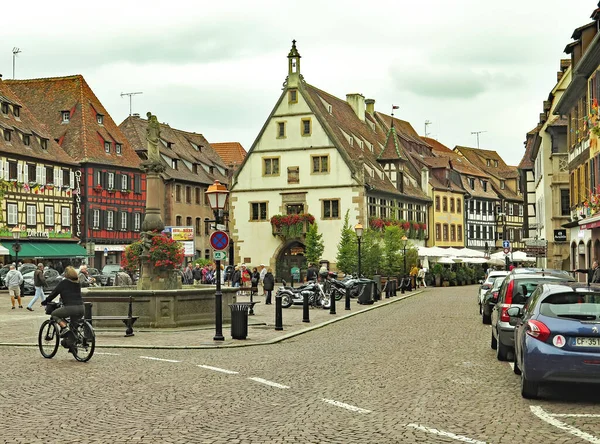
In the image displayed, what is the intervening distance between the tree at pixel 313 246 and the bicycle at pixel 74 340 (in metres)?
45.1

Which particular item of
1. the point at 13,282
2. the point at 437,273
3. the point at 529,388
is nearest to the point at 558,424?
the point at 529,388

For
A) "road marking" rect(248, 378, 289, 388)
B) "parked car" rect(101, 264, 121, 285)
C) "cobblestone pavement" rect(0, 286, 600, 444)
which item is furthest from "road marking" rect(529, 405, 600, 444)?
"parked car" rect(101, 264, 121, 285)

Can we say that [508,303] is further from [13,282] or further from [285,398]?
[13,282]

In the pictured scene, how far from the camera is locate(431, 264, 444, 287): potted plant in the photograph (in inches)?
2447

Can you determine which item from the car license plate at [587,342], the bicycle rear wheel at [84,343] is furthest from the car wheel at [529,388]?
the bicycle rear wheel at [84,343]

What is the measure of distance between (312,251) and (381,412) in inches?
2014

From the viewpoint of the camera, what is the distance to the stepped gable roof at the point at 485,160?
10375cm

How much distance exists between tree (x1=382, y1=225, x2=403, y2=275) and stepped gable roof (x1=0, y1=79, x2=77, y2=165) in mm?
23841

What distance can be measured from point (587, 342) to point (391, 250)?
42.5 m

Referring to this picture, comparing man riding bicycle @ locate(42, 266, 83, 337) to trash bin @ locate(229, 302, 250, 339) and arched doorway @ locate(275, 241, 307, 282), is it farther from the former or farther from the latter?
arched doorway @ locate(275, 241, 307, 282)

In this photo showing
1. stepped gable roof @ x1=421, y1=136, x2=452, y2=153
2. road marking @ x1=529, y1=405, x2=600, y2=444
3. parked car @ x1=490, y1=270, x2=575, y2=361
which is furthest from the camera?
stepped gable roof @ x1=421, y1=136, x2=452, y2=153

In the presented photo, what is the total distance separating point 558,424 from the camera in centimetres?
930

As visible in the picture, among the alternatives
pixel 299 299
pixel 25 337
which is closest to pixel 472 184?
pixel 299 299

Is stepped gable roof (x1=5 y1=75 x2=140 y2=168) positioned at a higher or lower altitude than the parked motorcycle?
higher
